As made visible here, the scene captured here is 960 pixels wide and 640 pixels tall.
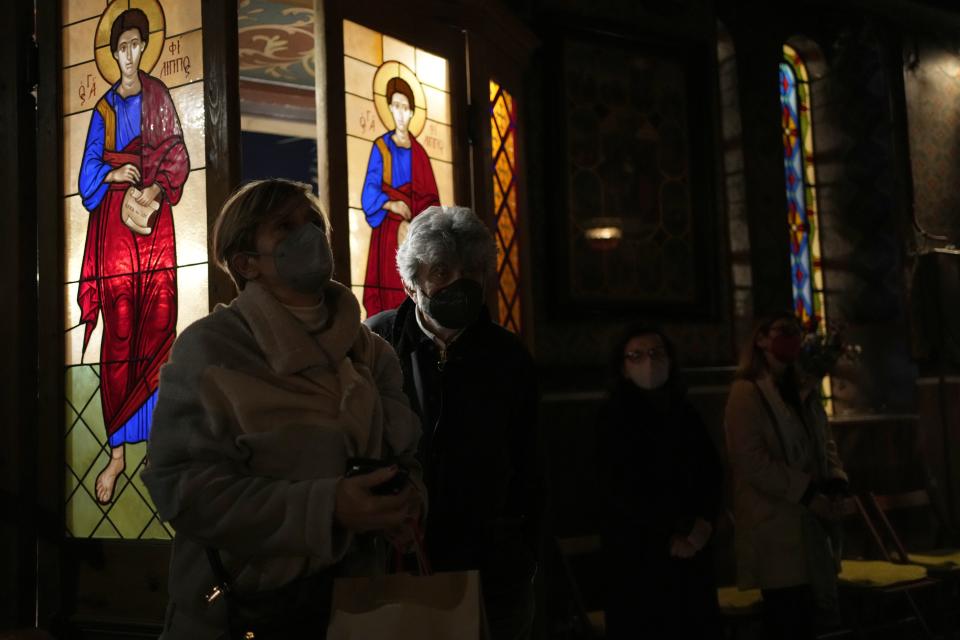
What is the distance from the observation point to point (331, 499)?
62.9 inches

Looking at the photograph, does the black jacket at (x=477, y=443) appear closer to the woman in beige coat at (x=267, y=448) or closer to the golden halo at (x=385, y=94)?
the woman in beige coat at (x=267, y=448)

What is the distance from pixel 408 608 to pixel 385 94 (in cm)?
234

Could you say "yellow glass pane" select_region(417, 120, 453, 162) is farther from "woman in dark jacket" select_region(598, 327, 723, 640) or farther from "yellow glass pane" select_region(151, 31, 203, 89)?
"woman in dark jacket" select_region(598, 327, 723, 640)

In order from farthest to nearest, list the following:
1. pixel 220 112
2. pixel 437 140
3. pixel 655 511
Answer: pixel 655 511 < pixel 437 140 < pixel 220 112

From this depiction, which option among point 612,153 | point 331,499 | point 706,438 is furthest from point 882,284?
point 331,499

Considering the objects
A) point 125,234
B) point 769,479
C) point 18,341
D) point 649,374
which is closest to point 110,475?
point 18,341

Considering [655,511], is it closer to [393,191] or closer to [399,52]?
[393,191]

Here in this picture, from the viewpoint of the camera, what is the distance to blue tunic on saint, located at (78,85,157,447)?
3.08m

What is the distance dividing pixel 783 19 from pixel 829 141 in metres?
1.06

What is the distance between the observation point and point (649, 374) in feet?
13.8

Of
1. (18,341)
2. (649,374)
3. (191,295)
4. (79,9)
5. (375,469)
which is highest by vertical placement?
(79,9)

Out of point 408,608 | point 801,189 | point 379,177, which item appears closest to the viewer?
point 408,608

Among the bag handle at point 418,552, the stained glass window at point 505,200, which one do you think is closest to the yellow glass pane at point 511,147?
the stained glass window at point 505,200

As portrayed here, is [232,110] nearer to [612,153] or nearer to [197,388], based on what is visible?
[197,388]
